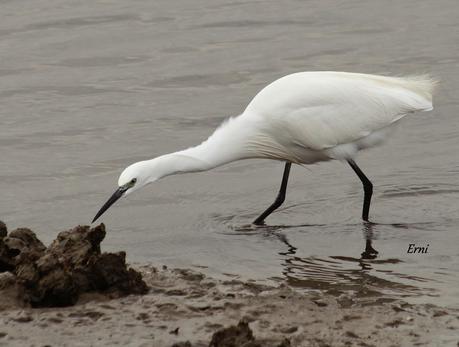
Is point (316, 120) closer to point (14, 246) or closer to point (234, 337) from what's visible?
point (14, 246)

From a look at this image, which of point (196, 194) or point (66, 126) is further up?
point (66, 126)

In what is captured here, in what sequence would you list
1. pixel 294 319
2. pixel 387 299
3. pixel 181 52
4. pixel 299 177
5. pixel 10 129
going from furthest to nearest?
1. pixel 181 52
2. pixel 10 129
3. pixel 299 177
4. pixel 387 299
5. pixel 294 319

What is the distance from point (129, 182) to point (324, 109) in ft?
6.76

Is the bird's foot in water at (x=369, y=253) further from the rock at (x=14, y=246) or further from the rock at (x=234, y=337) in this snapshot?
the rock at (x=234, y=337)

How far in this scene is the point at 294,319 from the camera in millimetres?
5379

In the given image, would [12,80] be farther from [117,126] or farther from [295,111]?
[295,111]

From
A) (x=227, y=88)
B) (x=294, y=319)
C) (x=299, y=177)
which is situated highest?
(x=227, y=88)

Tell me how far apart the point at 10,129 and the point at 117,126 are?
1139 mm

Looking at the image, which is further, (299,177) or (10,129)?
(10,129)

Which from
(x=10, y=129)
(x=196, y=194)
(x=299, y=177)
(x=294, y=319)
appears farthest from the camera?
(x=10, y=129)

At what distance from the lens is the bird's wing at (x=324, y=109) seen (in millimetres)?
8367

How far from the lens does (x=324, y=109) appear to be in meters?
8.46

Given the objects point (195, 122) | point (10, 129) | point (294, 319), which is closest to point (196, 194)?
point (195, 122)

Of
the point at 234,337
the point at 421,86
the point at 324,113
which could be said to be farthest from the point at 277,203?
the point at 234,337
